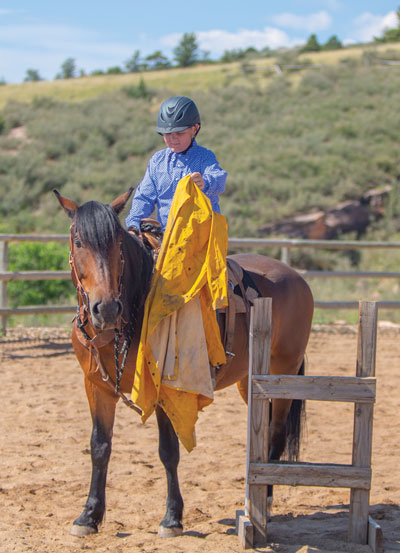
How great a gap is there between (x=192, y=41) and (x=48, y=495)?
53.1 m

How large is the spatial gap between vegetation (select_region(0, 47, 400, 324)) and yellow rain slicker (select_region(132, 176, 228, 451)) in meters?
8.76

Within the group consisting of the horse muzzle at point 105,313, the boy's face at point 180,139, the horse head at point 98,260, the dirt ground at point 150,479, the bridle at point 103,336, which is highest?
the boy's face at point 180,139

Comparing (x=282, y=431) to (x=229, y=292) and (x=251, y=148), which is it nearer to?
(x=229, y=292)

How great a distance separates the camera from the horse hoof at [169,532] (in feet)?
11.6

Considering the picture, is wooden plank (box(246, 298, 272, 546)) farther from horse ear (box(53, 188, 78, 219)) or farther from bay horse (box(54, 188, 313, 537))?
horse ear (box(53, 188, 78, 219))

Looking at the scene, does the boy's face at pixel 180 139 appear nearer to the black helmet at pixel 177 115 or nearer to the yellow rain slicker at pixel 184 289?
the black helmet at pixel 177 115

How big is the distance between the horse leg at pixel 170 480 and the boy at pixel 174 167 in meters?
1.19

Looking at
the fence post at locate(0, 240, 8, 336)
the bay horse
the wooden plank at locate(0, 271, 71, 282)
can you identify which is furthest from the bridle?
the fence post at locate(0, 240, 8, 336)

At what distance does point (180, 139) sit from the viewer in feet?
12.5

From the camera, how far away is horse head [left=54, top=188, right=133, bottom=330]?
3033 millimetres

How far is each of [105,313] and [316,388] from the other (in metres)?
1.20

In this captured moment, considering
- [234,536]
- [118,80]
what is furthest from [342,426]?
[118,80]

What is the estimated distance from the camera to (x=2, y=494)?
13.5ft

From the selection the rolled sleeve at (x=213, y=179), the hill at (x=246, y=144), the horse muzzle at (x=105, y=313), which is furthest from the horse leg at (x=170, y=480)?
the hill at (x=246, y=144)
